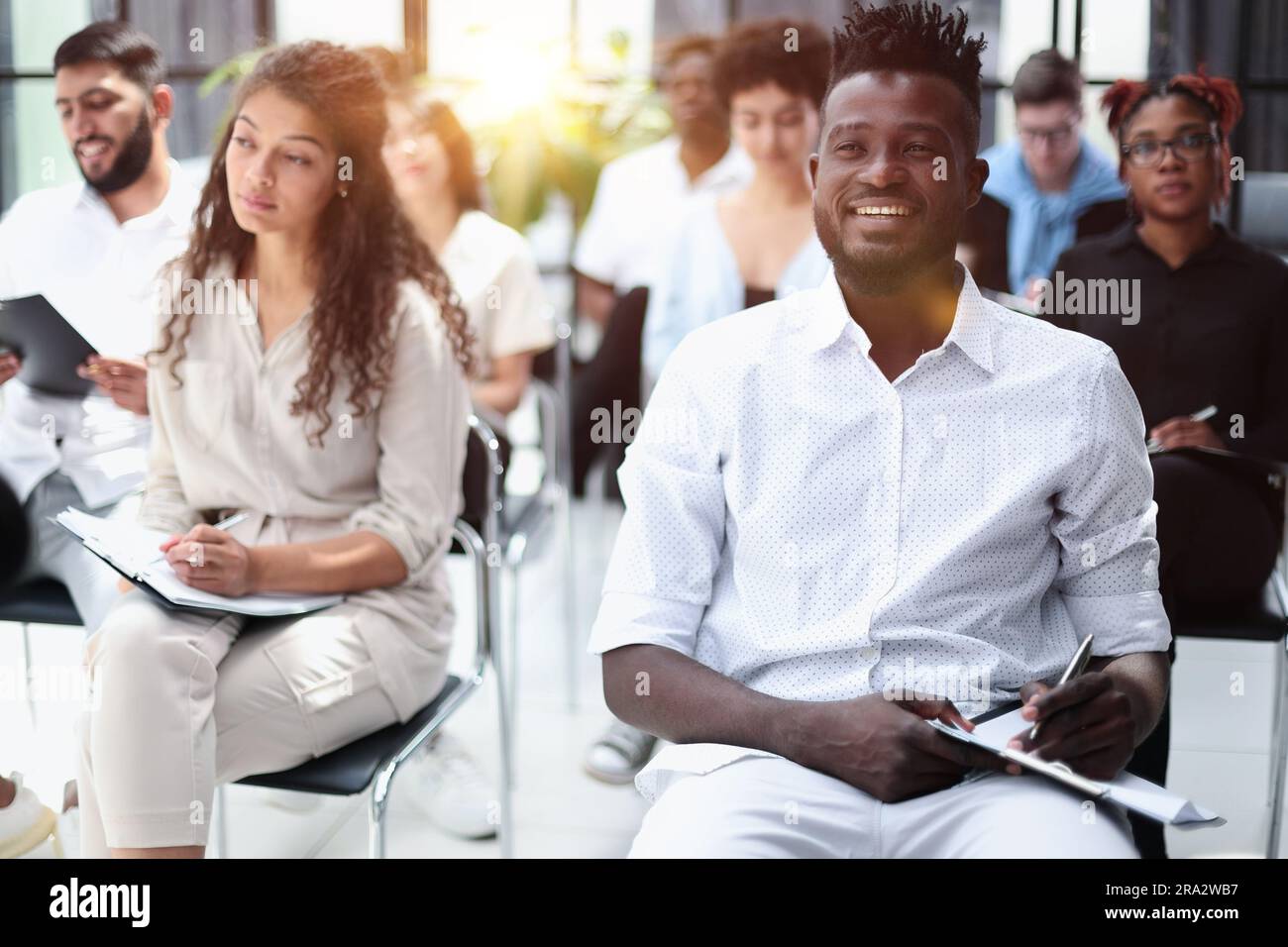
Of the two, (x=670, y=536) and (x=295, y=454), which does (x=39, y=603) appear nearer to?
(x=295, y=454)

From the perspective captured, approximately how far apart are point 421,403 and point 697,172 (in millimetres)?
2343

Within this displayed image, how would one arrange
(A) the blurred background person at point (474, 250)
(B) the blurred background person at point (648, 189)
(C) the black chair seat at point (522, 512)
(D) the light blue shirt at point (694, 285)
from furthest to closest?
(B) the blurred background person at point (648, 189) → (A) the blurred background person at point (474, 250) → (D) the light blue shirt at point (694, 285) → (C) the black chair seat at point (522, 512)

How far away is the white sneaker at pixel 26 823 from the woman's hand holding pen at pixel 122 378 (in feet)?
1.60

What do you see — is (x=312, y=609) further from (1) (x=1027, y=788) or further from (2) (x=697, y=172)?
(2) (x=697, y=172)

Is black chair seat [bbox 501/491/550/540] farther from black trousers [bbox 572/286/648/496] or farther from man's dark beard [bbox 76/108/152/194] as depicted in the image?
man's dark beard [bbox 76/108/152/194]

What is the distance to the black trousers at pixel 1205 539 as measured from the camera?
1.86 meters

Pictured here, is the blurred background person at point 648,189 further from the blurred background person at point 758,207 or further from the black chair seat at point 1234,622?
the black chair seat at point 1234,622

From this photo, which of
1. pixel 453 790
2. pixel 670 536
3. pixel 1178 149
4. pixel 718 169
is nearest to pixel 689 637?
pixel 670 536

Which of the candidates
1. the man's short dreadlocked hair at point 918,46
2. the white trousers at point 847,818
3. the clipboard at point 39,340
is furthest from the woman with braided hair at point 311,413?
the man's short dreadlocked hair at point 918,46

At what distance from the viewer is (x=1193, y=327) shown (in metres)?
1.91

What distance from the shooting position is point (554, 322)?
3355 mm

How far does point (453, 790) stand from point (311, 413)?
985 millimetres
